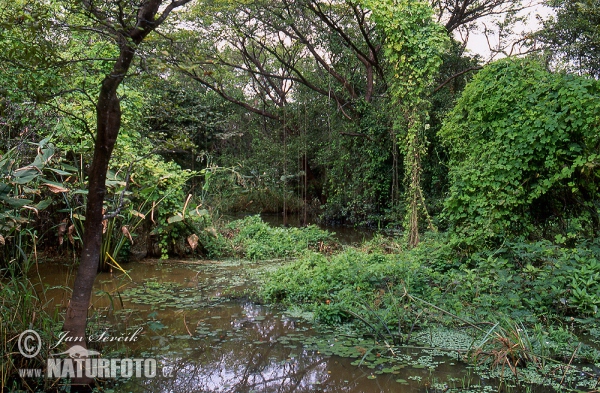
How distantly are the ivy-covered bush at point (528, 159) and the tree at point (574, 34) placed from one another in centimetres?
828

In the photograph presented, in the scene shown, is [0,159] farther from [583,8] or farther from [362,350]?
[583,8]

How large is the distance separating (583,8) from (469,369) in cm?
1265

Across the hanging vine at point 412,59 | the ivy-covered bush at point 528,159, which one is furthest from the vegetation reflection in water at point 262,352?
the hanging vine at point 412,59

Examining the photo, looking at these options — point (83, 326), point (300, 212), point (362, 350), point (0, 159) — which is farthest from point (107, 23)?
point (300, 212)

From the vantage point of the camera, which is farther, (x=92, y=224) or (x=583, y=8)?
(x=583, y=8)

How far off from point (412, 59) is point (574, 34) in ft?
22.4

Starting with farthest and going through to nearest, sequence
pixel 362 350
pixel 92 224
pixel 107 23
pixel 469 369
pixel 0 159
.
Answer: pixel 0 159 → pixel 362 350 → pixel 469 369 → pixel 92 224 → pixel 107 23

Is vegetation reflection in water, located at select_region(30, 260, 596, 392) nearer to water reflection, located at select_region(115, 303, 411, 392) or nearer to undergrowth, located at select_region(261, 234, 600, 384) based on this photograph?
water reflection, located at select_region(115, 303, 411, 392)

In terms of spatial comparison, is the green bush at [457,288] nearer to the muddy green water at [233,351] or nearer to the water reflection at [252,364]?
the muddy green water at [233,351]

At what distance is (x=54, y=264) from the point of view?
6680 mm

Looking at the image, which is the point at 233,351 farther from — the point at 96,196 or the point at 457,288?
the point at 457,288

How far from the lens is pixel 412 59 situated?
9.48 metres

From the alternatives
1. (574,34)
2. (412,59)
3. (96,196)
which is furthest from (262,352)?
(574,34)

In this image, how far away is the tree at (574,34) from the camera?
12.4 m
